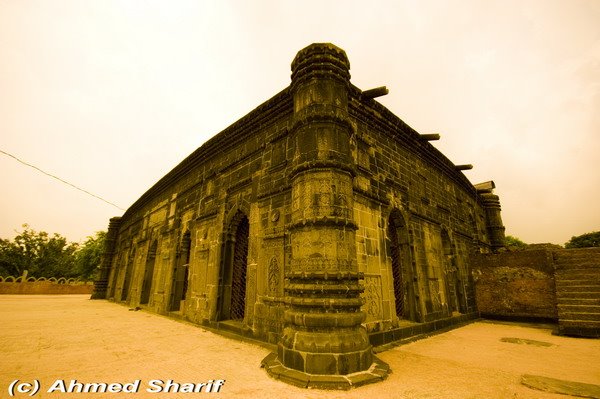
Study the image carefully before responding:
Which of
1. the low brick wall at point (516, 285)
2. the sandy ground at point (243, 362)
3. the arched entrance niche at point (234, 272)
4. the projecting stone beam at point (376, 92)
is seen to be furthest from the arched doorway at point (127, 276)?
the low brick wall at point (516, 285)

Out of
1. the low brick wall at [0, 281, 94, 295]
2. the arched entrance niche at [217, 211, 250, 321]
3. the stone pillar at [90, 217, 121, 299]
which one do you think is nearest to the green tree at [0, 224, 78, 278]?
the low brick wall at [0, 281, 94, 295]

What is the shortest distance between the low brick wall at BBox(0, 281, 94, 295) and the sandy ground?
783 inches

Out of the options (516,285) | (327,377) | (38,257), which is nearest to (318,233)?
(327,377)

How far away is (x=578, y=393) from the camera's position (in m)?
2.86

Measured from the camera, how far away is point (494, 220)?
14.2 meters

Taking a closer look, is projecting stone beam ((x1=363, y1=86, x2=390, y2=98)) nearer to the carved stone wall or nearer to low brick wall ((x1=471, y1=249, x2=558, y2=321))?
the carved stone wall

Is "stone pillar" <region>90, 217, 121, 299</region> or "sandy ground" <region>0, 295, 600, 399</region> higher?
"stone pillar" <region>90, 217, 121, 299</region>

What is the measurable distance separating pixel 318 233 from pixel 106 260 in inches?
838

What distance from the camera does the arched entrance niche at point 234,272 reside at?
22.8 feet

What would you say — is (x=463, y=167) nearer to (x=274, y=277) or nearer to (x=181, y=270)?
(x=274, y=277)

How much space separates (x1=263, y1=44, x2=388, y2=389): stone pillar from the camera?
3475 mm

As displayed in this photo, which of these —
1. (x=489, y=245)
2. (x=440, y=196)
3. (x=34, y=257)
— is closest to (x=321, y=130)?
(x=440, y=196)

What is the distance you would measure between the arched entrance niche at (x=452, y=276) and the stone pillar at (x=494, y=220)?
6.72m

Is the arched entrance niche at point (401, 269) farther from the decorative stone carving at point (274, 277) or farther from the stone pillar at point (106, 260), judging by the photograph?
the stone pillar at point (106, 260)
